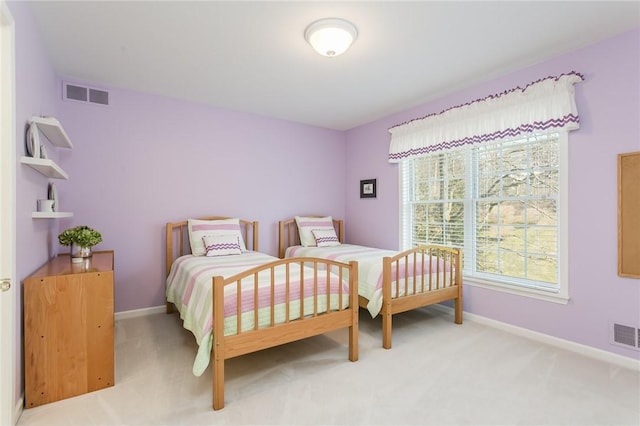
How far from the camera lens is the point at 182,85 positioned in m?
3.12

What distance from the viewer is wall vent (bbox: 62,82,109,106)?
295cm

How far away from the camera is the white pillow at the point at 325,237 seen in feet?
13.3

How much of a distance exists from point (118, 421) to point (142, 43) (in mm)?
2471

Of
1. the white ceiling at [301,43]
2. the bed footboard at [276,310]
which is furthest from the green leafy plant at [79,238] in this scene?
the white ceiling at [301,43]

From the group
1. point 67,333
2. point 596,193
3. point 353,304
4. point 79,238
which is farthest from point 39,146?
point 596,193

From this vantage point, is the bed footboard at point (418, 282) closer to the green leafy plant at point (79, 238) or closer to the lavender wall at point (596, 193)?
the lavender wall at point (596, 193)

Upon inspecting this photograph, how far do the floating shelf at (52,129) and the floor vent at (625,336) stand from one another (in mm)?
4114

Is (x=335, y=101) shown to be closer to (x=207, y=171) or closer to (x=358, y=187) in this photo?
(x=358, y=187)

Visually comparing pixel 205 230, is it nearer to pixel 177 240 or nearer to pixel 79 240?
pixel 177 240

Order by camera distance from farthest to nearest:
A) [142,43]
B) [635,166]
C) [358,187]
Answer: [358,187], [142,43], [635,166]

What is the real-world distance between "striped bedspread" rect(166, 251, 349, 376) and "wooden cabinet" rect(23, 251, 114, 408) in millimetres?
538

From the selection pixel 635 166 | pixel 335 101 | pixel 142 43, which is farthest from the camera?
pixel 335 101

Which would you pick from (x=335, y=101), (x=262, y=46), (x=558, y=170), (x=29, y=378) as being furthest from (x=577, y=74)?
(x=29, y=378)

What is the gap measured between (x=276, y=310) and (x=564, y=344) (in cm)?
230
